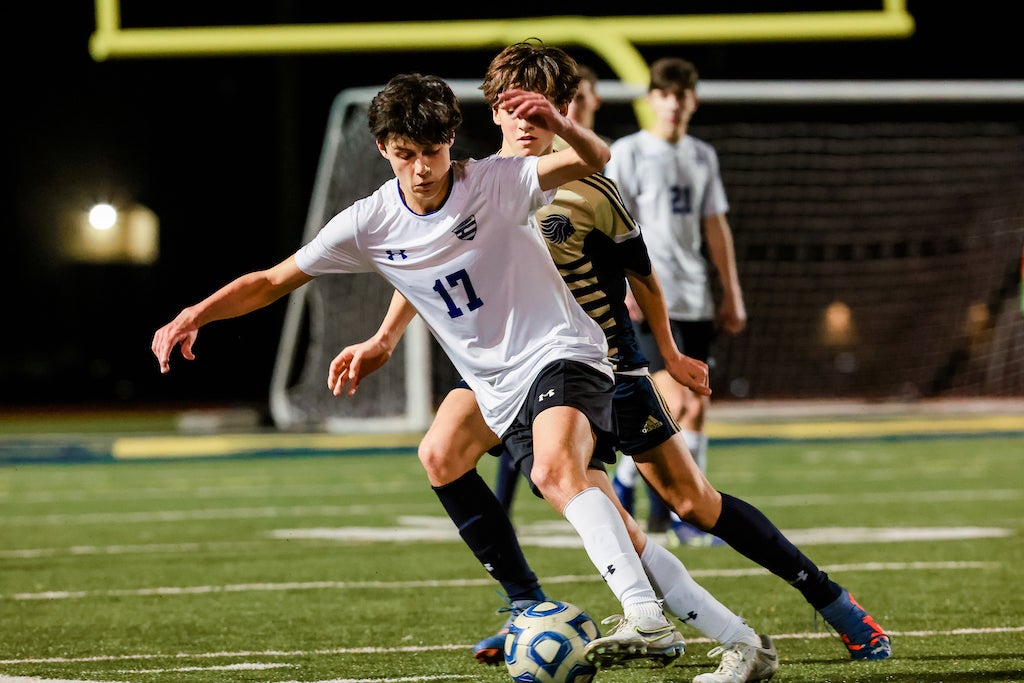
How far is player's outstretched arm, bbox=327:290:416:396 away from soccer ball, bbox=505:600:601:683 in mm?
765

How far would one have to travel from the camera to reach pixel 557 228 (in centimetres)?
407

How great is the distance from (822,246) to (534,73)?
18.1 metres

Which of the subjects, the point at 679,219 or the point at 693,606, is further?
the point at 679,219

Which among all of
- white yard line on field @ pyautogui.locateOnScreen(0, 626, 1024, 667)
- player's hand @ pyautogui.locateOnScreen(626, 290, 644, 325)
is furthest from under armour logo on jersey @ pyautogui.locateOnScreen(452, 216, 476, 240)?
player's hand @ pyautogui.locateOnScreen(626, 290, 644, 325)

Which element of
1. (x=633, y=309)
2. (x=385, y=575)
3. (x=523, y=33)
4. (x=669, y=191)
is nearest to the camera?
(x=633, y=309)

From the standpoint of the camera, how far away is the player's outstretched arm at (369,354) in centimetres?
409

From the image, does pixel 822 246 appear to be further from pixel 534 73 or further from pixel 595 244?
pixel 534 73

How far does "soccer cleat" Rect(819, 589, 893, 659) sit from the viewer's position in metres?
4.23

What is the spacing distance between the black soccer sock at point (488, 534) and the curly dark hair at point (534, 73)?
102 cm

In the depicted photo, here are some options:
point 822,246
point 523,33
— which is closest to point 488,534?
point 523,33

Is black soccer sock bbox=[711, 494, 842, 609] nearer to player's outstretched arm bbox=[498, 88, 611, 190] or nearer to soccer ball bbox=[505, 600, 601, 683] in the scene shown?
soccer ball bbox=[505, 600, 601, 683]

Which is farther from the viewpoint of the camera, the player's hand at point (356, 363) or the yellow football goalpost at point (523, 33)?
the yellow football goalpost at point (523, 33)

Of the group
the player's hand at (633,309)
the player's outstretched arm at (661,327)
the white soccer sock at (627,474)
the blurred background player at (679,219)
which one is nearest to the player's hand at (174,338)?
the player's outstretched arm at (661,327)

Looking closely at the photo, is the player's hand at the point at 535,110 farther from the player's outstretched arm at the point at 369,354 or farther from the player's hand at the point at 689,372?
the player's hand at the point at 689,372
